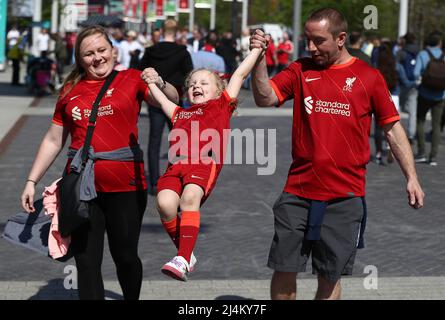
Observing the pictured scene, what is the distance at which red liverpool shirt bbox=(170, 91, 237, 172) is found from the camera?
6039 mm

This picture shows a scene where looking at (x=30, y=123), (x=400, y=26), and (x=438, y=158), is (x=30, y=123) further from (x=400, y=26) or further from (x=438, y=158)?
(x=400, y=26)

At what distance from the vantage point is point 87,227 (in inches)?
A: 241

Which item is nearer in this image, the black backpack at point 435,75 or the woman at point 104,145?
the woman at point 104,145

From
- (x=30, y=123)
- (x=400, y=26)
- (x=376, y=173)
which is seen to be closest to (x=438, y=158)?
(x=376, y=173)

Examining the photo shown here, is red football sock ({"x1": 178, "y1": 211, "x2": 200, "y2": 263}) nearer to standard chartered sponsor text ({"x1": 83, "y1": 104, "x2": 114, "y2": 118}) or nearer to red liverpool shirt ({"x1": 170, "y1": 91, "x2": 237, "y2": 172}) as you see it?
red liverpool shirt ({"x1": 170, "y1": 91, "x2": 237, "y2": 172})

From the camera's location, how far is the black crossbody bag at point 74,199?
5.99 metres

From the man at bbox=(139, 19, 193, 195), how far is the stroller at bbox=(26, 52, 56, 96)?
54.9 feet

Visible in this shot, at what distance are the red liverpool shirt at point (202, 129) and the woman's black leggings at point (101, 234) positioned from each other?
1.23ft

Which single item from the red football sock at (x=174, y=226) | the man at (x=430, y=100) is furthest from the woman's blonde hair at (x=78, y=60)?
the man at (x=430, y=100)

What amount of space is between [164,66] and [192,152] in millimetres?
5825

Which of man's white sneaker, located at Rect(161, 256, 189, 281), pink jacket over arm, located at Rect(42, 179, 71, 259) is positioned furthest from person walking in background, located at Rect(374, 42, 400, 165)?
man's white sneaker, located at Rect(161, 256, 189, 281)

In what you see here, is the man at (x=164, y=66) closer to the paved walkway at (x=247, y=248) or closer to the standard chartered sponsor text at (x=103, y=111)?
the paved walkway at (x=247, y=248)

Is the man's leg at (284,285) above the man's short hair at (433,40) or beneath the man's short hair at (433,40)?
beneath
